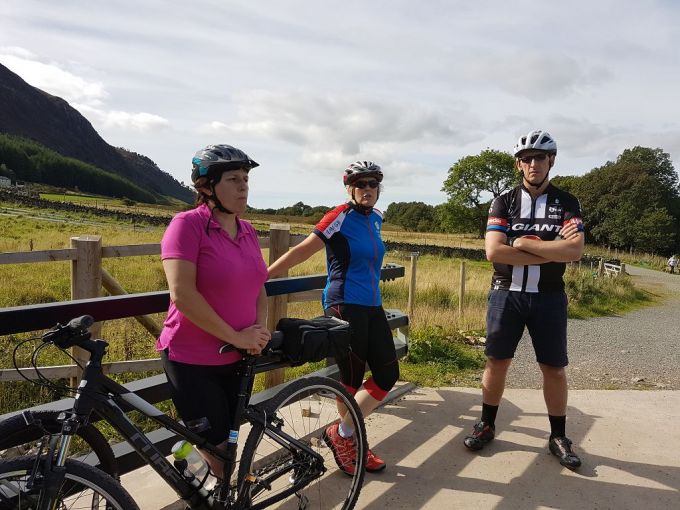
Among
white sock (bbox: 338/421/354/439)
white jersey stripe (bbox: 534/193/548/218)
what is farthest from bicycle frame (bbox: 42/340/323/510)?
white jersey stripe (bbox: 534/193/548/218)

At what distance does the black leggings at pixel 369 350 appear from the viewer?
3230 millimetres

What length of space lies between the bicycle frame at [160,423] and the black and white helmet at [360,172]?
140 cm

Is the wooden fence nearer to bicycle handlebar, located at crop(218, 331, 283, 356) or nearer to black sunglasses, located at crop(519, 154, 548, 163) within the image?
bicycle handlebar, located at crop(218, 331, 283, 356)

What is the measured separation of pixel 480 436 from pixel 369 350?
1189 mm

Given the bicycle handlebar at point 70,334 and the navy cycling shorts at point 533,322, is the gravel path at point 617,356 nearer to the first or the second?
the navy cycling shorts at point 533,322

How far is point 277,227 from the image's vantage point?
463 cm

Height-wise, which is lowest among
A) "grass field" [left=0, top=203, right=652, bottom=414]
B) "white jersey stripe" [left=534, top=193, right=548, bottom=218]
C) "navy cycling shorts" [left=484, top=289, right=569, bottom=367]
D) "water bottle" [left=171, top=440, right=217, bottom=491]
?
"grass field" [left=0, top=203, right=652, bottom=414]

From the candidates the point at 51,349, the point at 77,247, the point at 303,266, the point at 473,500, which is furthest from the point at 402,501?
the point at 303,266

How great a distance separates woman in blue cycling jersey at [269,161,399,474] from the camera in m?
3.22

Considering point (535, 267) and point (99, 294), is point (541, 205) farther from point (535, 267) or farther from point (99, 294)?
point (99, 294)

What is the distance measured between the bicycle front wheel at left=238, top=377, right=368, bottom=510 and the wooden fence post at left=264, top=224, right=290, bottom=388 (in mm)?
1095

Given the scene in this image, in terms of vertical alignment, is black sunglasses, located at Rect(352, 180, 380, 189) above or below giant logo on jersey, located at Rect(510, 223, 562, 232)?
above

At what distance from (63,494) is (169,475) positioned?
1.42 feet

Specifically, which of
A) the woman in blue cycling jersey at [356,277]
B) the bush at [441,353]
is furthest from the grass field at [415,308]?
the woman in blue cycling jersey at [356,277]
